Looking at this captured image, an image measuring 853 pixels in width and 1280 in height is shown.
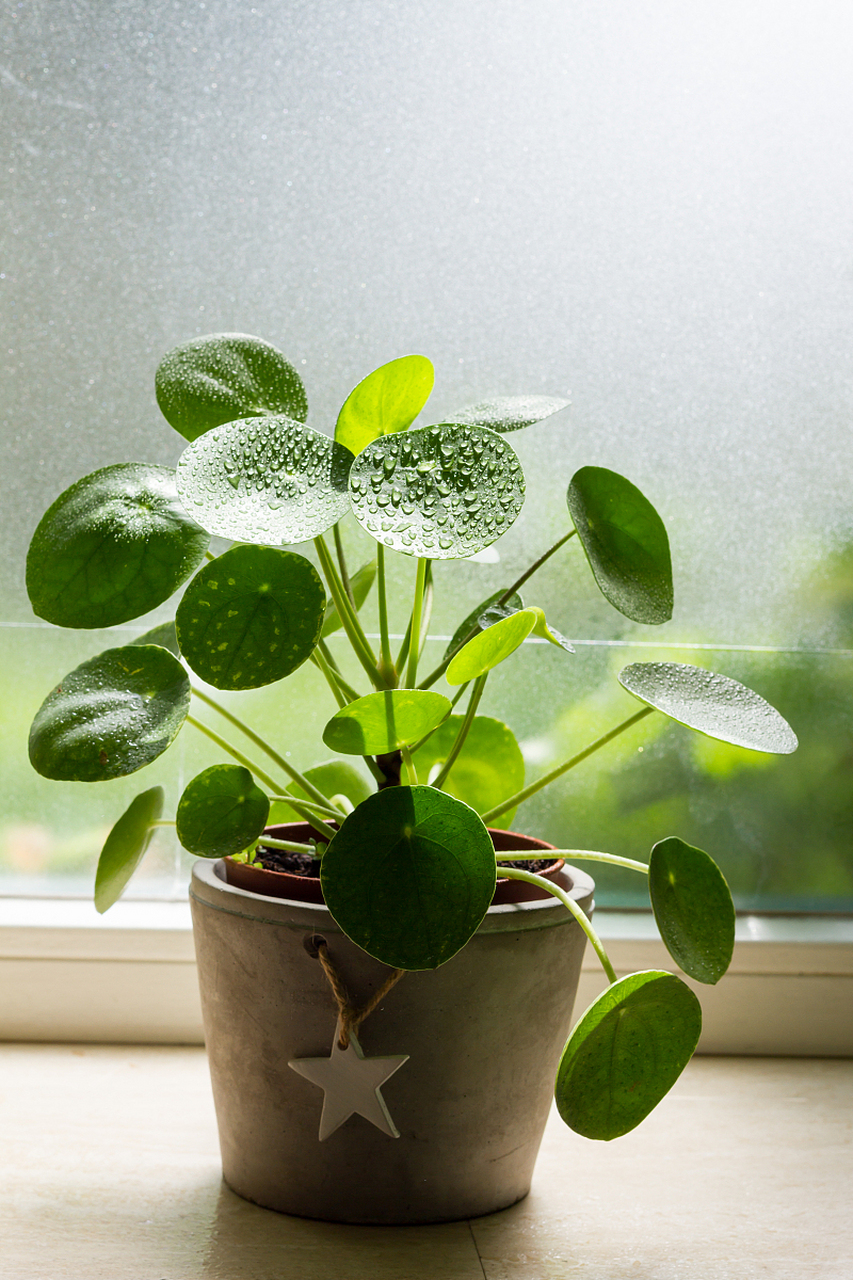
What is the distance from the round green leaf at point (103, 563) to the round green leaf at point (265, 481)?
85 mm

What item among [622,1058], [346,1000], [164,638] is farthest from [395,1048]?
[164,638]

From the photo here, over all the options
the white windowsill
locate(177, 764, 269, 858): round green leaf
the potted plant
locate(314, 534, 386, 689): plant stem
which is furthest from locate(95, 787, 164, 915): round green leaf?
the white windowsill

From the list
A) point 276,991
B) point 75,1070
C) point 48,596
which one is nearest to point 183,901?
point 75,1070

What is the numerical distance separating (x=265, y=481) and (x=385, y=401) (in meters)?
0.15

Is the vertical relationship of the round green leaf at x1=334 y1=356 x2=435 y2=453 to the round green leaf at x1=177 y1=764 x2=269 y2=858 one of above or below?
above

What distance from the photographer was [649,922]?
3.97 feet

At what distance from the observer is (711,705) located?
2.57 ft

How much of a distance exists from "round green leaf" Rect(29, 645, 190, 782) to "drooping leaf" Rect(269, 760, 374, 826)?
247mm

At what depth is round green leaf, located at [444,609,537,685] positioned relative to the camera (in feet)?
2.17

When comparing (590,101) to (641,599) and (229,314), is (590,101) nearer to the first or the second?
(229,314)

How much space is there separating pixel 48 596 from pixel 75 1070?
0.59 metres

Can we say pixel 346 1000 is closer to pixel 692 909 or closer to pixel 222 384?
pixel 692 909

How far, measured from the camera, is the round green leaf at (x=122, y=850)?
2.70ft

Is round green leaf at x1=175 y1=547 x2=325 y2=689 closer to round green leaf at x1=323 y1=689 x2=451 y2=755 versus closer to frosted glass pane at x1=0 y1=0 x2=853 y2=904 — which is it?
round green leaf at x1=323 y1=689 x2=451 y2=755
